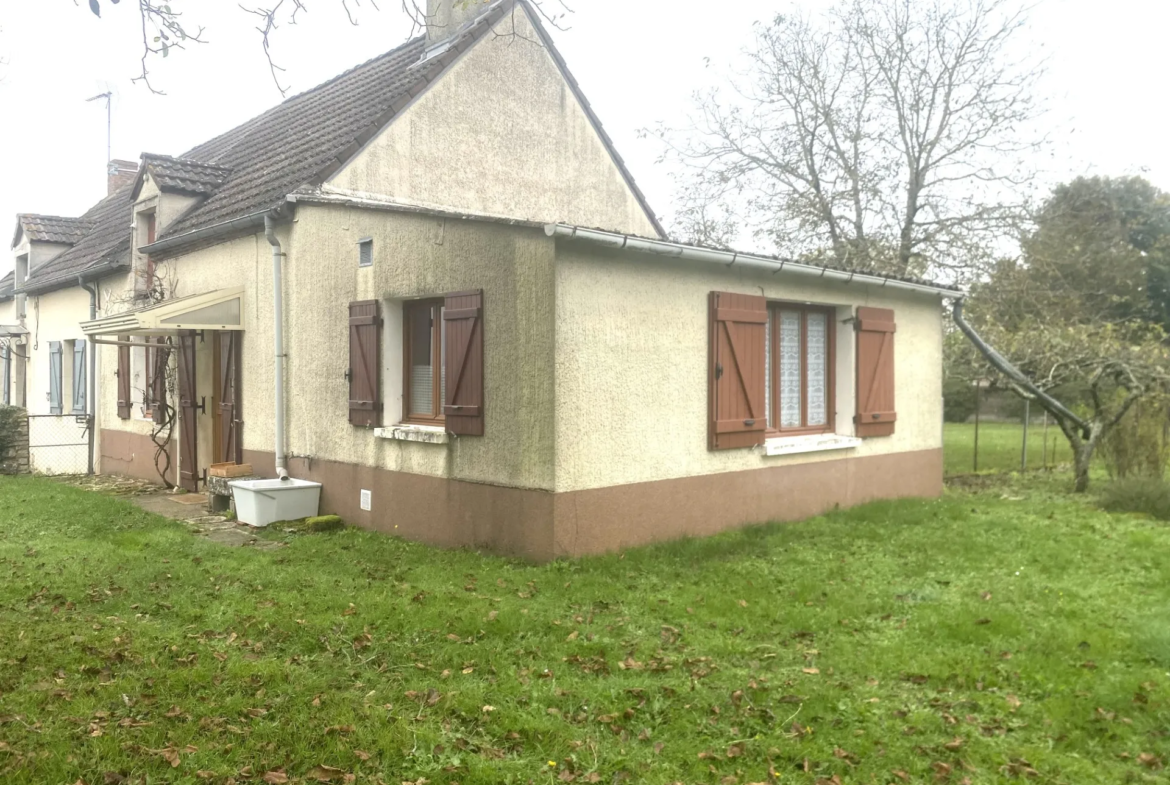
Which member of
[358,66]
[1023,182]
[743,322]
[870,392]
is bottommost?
[870,392]

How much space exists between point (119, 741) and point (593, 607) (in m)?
3.18

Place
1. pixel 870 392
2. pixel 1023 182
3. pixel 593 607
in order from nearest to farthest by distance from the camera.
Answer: pixel 593 607 → pixel 870 392 → pixel 1023 182

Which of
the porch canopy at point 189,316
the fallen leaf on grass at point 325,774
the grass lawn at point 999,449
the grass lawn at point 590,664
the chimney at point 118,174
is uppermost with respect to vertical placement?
the chimney at point 118,174

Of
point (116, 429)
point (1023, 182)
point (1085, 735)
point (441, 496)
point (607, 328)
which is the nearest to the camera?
point (1085, 735)

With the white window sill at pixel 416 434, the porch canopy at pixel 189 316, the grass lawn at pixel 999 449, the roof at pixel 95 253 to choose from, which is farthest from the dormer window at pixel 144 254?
the grass lawn at pixel 999 449

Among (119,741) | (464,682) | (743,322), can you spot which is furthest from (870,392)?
(119,741)

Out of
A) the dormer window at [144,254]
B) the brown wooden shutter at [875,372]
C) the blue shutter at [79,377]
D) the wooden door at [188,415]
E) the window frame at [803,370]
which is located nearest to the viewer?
the window frame at [803,370]

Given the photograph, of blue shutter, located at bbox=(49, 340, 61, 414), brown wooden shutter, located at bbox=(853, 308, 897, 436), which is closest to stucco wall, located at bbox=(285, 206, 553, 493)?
brown wooden shutter, located at bbox=(853, 308, 897, 436)

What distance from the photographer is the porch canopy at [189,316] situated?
34.3 feet

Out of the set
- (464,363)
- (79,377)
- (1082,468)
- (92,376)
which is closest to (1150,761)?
(464,363)

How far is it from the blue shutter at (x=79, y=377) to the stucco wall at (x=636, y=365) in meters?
12.2

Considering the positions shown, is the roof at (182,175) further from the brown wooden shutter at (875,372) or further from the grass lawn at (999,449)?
the grass lawn at (999,449)

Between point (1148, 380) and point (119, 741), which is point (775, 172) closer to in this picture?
point (1148, 380)

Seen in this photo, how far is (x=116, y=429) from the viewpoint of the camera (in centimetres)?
1458
